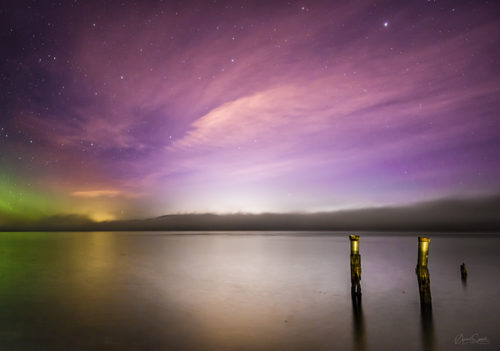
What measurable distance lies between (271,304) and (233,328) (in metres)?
4.58

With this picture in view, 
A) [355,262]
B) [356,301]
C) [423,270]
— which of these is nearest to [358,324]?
[355,262]

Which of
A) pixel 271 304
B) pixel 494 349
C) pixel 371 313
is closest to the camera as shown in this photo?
pixel 494 349

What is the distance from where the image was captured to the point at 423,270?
44.6 feet

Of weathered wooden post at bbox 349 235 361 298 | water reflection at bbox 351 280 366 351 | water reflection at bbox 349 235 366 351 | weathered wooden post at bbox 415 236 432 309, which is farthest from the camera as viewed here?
weathered wooden post at bbox 349 235 361 298

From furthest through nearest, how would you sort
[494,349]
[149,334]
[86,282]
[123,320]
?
[86,282] → [123,320] → [149,334] → [494,349]

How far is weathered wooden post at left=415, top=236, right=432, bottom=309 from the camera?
43.6 ft

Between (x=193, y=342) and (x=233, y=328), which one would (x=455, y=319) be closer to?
(x=233, y=328)

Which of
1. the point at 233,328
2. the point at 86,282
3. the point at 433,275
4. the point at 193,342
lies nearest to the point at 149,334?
the point at 193,342

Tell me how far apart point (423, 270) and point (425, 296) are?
73.9 inches

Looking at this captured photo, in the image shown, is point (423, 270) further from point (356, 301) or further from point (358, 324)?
point (356, 301)

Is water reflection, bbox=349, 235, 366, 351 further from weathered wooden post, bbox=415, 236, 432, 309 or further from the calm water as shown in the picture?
weathered wooden post, bbox=415, 236, 432, 309

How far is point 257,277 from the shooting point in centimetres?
2680

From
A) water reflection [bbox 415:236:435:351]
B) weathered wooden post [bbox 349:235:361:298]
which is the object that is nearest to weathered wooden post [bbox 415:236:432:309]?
water reflection [bbox 415:236:435:351]

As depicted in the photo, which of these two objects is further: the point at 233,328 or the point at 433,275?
the point at 433,275
